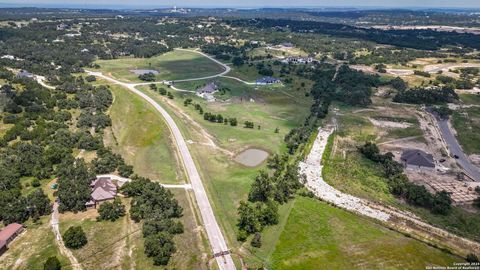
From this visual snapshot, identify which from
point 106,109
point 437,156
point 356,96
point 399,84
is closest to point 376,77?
point 399,84

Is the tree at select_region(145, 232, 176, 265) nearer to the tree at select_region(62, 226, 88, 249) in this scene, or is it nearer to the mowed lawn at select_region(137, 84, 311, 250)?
the mowed lawn at select_region(137, 84, 311, 250)

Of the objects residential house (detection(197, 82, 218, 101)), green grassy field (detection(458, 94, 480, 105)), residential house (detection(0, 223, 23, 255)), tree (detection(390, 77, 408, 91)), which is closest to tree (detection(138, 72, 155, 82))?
residential house (detection(197, 82, 218, 101))

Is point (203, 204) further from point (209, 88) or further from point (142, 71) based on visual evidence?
point (142, 71)

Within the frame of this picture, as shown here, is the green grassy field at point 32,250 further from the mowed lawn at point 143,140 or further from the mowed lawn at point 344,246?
the mowed lawn at point 344,246

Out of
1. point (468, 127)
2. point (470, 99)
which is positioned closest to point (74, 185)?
point (468, 127)

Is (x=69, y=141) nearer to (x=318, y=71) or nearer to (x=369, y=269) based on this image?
(x=369, y=269)
